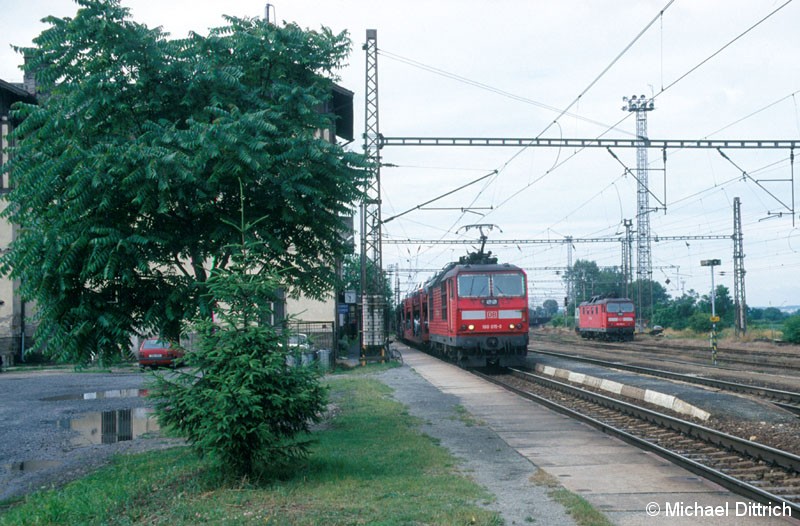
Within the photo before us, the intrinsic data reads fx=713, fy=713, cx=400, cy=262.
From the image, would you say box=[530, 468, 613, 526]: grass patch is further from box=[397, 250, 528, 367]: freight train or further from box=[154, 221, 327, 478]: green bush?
box=[397, 250, 528, 367]: freight train

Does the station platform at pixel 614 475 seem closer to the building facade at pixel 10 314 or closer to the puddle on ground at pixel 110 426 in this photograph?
the puddle on ground at pixel 110 426

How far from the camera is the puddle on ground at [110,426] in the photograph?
12.9 meters

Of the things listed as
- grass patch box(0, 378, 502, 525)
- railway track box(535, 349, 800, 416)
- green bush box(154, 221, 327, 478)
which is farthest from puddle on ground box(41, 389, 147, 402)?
railway track box(535, 349, 800, 416)

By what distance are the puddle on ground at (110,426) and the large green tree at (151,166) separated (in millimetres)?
3378

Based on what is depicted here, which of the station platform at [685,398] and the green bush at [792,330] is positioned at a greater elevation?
the green bush at [792,330]

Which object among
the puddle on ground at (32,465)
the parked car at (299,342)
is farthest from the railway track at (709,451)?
the puddle on ground at (32,465)

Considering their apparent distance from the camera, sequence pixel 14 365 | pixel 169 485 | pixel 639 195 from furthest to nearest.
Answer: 1. pixel 639 195
2. pixel 14 365
3. pixel 169 485

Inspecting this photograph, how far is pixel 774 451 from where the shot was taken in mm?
8711

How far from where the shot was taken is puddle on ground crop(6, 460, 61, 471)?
10453mm

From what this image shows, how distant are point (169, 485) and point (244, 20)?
21.0 feet

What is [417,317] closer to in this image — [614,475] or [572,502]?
[614,475]

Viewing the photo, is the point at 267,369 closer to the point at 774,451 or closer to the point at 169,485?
the point at 169,485

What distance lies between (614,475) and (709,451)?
7.16 feet

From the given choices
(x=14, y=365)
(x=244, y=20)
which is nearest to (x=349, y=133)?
(x=14, y=365)
